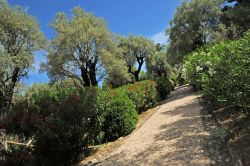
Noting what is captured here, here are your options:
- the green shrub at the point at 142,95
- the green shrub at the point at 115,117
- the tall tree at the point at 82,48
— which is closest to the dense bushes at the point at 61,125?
the green shrub at the point at 115,117

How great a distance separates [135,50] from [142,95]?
2623cm

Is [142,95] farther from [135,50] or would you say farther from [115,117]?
[135,50]

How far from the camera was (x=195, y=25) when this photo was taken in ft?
97.0

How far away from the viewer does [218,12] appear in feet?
93.3

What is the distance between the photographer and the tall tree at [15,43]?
2136 centimetres

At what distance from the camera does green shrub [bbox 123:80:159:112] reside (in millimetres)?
15156

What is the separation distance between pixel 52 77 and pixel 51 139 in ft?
75.3

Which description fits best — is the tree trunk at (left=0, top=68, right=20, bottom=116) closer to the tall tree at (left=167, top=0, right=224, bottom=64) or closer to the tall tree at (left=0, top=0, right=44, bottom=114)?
the tall tree at (left=0, top=0, right=44, bottom=114)

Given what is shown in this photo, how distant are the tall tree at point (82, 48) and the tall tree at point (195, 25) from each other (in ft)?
22.1

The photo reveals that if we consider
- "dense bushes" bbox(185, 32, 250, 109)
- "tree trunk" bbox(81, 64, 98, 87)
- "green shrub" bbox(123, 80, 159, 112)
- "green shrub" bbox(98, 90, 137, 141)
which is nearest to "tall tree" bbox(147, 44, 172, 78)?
"tree trunk" bbox(81, 64, 98, 87)

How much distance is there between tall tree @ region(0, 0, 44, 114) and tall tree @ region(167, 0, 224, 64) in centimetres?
1472

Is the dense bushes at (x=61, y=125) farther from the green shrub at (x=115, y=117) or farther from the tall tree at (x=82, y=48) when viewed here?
the tall tree at (x=82, y=48)

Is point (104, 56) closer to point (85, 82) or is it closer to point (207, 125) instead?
point (85, 82)

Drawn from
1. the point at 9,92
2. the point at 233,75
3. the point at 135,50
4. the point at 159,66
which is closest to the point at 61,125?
the point at 233,75
